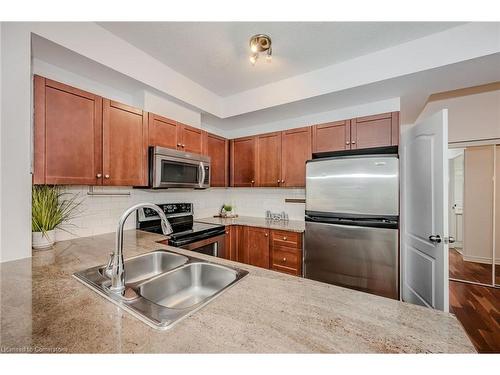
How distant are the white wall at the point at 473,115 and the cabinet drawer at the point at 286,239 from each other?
2.69m

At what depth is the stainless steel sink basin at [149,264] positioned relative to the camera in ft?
4.53

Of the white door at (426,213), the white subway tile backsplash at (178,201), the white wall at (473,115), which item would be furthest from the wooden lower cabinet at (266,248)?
the white wall at (473,115)

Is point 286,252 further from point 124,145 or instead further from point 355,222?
point 124,145

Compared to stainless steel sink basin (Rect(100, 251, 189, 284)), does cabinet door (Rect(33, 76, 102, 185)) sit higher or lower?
higher

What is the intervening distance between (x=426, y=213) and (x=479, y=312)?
1633 mm

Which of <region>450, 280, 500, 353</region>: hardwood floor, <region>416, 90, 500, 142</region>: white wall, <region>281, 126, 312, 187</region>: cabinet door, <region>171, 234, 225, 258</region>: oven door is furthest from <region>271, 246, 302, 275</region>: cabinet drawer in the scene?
<region>416, 90, 500, 142</region>: white wall

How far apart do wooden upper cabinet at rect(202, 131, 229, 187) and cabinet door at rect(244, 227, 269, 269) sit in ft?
2.80

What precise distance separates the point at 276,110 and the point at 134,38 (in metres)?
1.66

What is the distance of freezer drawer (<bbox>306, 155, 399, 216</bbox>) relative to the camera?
1.97m

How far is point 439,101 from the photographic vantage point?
3008mm

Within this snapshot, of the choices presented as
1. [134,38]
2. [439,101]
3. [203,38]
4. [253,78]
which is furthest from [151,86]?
[439,101]

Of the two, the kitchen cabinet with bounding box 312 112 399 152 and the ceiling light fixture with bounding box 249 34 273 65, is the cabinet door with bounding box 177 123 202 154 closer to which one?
the ceiling light fixture with bounding box 249 34 273 65

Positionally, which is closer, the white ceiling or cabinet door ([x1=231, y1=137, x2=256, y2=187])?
the white ceiling
